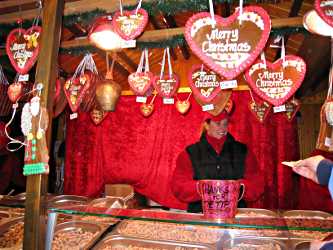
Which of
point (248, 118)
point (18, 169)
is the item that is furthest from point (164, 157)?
point (18, 169)

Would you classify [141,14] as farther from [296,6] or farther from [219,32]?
[296,6]

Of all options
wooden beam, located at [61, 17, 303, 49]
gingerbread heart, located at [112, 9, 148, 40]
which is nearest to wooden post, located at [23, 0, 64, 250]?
gingerbread heart, located at [112, 9, 148, 40]

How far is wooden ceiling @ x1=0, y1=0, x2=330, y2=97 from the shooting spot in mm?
2449

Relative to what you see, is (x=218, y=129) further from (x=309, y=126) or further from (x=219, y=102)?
(x=309, y=126)

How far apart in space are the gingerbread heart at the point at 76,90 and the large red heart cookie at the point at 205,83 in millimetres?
999

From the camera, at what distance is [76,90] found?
264 centimetres

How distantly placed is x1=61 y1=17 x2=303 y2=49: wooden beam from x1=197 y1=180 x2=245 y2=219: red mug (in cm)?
150

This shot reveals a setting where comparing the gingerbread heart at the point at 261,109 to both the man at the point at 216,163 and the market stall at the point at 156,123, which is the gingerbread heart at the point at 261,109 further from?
the man at the point at 216,163

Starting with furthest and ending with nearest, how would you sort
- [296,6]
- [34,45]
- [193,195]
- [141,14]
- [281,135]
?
[281,135], [296,6], [193,195], [34,45], [141,14]

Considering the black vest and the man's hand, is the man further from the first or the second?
the man's hand

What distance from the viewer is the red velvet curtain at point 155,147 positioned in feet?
13.7

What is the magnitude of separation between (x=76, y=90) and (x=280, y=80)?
5.90ft

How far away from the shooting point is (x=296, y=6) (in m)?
2.82

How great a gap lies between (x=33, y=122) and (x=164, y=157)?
3.53 m
